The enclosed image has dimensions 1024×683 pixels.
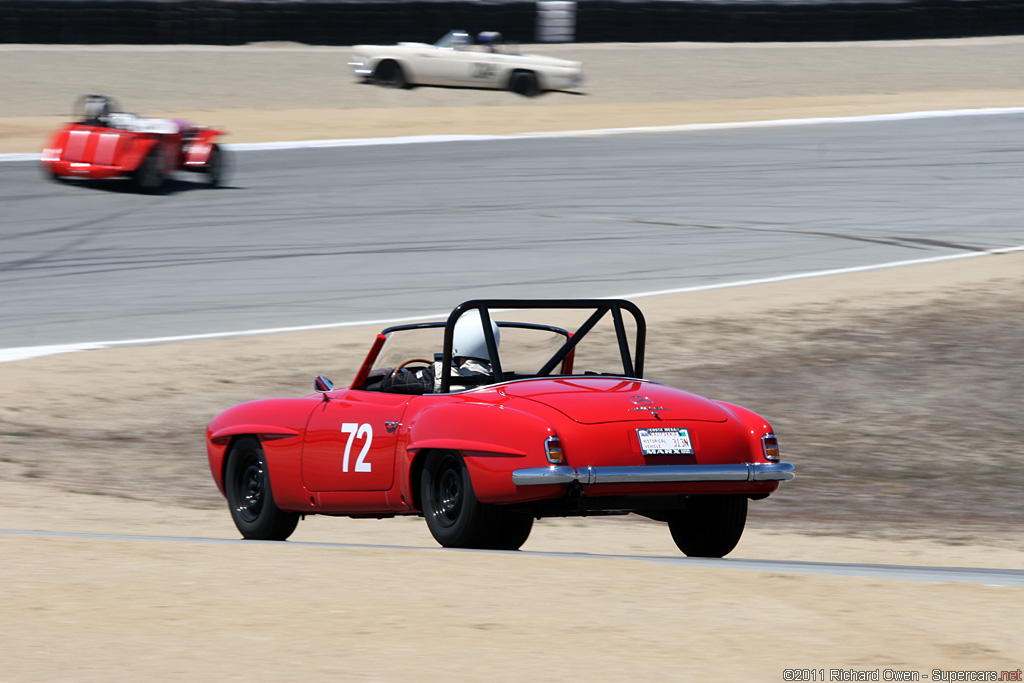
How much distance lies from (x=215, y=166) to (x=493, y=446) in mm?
16783

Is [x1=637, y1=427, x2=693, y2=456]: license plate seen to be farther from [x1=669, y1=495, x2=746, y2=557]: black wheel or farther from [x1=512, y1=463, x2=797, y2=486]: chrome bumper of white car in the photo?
[x1=669, y1=495, x2=746, y2=557]: black wheel

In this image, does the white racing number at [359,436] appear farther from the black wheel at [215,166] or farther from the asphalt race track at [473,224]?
the black wheel at [215,166]

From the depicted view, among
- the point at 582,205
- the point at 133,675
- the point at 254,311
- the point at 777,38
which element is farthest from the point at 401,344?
the point at 777,38

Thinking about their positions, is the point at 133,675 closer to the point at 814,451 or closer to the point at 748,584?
the point at 748,584

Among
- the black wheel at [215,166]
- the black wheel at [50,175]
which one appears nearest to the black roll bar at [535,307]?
the black wheel at [215,166]

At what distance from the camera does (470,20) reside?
38000 millimetres

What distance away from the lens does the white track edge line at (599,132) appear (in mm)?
25266

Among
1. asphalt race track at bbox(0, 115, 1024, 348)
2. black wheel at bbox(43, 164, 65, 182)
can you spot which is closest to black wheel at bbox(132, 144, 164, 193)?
asphalt race track at bbox(0, 115, 1024, 348)

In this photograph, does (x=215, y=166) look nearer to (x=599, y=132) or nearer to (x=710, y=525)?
(x=599, y=132)

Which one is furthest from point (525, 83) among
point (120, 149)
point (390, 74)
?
point (120, 149)

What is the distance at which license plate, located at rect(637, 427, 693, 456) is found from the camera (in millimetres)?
6070

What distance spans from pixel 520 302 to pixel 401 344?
97 centimetres

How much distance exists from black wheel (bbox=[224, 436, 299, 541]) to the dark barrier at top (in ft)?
95.5

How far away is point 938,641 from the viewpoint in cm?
441
